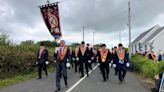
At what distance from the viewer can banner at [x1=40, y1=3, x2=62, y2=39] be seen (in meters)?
27.6

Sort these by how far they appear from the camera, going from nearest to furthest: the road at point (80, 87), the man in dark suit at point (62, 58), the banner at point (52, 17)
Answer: the road at point (80, 87), the man in dark suit at point (62, 58), the banner at point (52, 17)

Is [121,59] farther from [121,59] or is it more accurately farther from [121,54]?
[121,54]

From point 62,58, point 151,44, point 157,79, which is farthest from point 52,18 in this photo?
point 151,44

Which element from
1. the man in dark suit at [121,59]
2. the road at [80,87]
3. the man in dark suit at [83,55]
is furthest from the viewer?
the man in dark suit at [83,55]

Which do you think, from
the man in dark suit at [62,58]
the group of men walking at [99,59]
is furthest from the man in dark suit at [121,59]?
the man in dark suit at [62,58]

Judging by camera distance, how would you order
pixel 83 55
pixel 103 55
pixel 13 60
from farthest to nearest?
pixel 13 60 → pixel 83 55 → pixel 103 55

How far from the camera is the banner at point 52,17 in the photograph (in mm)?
27578

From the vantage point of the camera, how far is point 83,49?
20938mm

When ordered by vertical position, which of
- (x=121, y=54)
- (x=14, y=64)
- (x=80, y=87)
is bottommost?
(x=80, y=87)

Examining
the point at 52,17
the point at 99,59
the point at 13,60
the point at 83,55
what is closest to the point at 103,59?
the point at 99,59

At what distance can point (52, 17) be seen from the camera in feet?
90.9

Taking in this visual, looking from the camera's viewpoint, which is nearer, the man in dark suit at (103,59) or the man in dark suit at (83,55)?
the man in dark suit at (103,59)

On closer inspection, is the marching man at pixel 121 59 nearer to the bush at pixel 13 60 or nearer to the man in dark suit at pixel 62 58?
the man in dark suit at pixel 62 58

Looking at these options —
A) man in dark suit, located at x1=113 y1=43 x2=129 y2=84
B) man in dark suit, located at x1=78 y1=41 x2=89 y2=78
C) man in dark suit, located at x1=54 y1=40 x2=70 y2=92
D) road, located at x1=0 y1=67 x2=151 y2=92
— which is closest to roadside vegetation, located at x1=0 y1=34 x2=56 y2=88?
road, located at x1=0 y1=67 x2=151 y2=92
